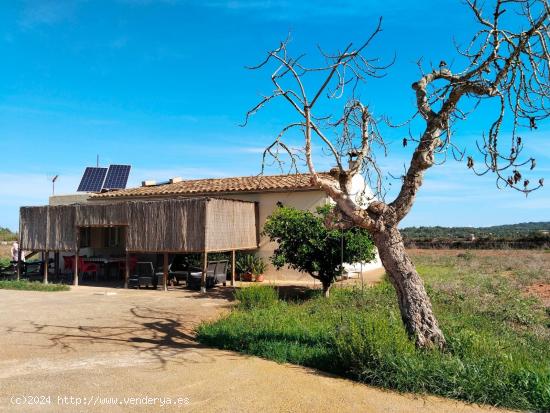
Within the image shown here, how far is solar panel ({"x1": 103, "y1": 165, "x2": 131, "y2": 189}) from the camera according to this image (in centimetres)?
2231

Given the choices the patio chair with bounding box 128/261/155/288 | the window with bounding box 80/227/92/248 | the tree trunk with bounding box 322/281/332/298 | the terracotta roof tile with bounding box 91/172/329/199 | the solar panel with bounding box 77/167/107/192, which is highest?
the solar panel with bounding box 77/167/107/192

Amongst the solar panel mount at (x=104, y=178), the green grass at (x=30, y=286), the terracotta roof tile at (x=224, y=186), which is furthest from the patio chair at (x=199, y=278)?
the solar panel mount at (x=104, y=178)

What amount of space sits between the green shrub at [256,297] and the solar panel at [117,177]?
13756 millimetres

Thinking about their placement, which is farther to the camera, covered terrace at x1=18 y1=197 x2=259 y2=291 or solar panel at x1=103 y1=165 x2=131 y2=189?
solar panel at x1=103 y1=165 x2=131 y2=189

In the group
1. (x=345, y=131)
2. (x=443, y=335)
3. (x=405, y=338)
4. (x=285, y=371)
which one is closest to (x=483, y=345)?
(x=443, y=335)

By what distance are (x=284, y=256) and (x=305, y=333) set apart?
510cm

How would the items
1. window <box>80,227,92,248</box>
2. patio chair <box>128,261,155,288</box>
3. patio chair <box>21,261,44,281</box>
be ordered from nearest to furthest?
patio chair <box>128,261,155,288</box> → patio chair <box>21,261,44,281</box> → window <box>80,227,92,248</box>

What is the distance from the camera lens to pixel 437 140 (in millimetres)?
6668

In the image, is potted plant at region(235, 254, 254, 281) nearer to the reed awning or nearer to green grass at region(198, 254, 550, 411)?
the reed awning

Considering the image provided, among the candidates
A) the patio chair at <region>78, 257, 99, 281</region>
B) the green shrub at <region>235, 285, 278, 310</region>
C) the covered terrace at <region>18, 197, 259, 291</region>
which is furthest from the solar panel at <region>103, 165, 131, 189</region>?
the green shrub at <region>235, 285, 278, 310</region>

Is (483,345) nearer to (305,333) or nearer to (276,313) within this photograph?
(305,333)

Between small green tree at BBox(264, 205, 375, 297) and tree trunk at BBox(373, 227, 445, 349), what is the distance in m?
5.28

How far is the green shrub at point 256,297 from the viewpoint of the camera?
10078 mm

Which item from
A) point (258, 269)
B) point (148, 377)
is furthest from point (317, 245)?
point (148, 377)
